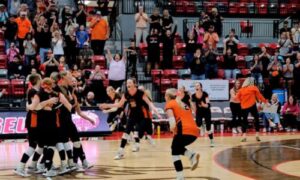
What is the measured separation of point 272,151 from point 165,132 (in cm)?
627

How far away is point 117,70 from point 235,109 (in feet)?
14.5

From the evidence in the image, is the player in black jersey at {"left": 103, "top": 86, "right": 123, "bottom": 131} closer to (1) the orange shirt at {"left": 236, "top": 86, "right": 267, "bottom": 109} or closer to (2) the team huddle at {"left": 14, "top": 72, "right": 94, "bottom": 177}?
(1) the orange shirt at {"left": 236, "top": 86, "right": 267, "bottom": 109}

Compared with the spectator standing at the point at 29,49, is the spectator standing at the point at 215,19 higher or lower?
higher

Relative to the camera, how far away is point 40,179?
1178 centimetres

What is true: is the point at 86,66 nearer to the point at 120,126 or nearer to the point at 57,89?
the point at 120,126

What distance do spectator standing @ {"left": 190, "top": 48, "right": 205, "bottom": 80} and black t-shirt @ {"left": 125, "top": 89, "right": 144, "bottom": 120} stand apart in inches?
330

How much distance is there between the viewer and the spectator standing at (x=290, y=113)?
22828 millimetres

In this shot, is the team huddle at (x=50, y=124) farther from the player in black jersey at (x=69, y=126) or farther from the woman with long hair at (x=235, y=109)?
the woman with long hair at (x=235, y=109)

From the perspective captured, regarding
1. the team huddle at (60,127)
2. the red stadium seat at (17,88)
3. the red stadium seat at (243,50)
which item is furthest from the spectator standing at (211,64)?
the team huddle at (60,127)

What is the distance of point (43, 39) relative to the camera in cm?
2222

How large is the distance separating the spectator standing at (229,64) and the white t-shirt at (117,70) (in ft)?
15.6

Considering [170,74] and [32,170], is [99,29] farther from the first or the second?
[32,170]

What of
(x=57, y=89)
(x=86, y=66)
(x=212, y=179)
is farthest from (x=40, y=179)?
(x=86, y=66)

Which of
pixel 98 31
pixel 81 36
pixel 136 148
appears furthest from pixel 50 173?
pixel 98 31
